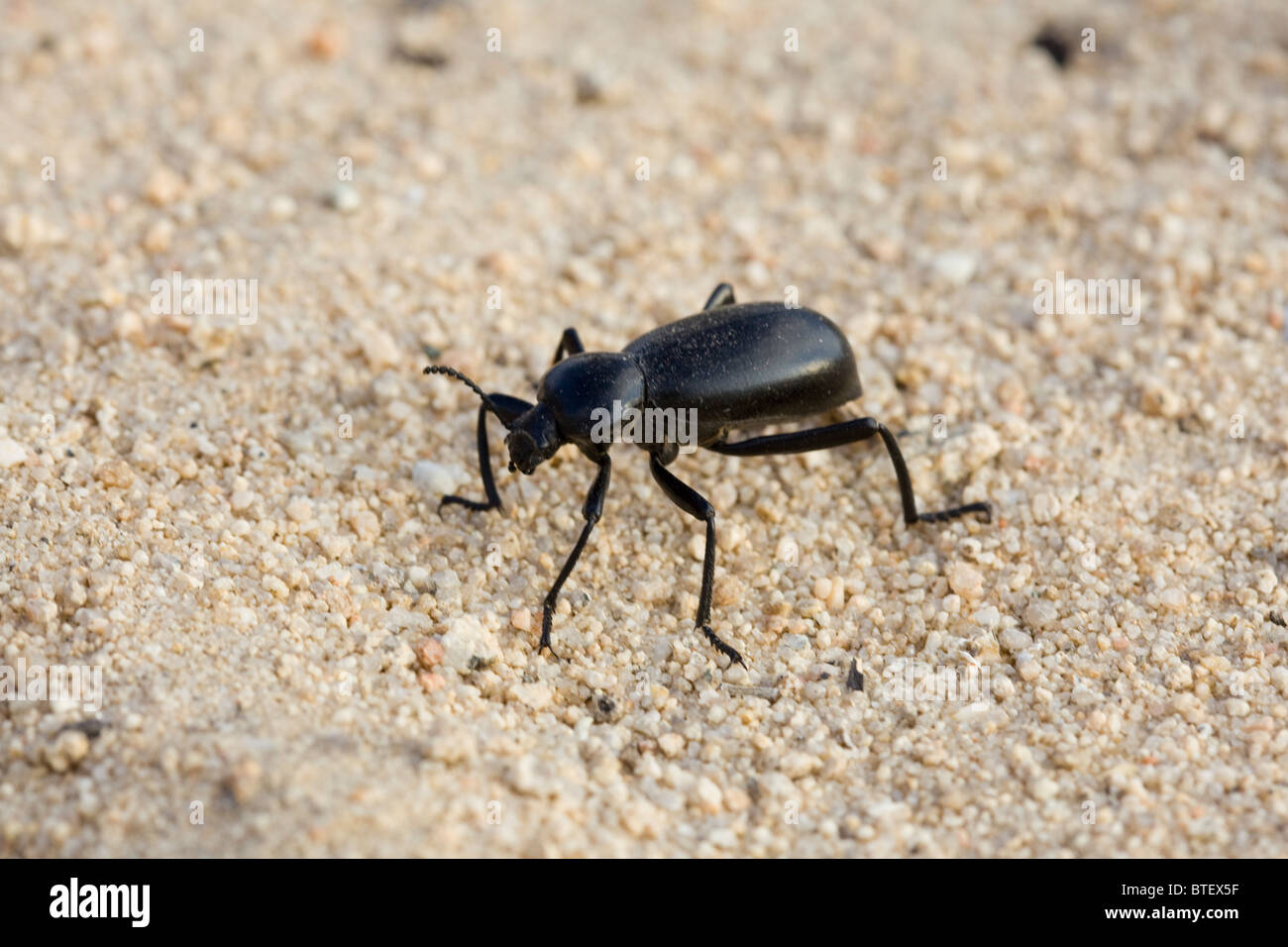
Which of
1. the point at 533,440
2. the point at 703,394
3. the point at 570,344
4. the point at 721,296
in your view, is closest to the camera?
the point at 533,440

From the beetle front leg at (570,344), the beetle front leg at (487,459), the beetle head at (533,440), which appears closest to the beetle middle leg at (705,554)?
the beetle head at (533,440)

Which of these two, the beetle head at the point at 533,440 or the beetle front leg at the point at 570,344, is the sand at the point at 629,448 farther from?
the beetle head at the point at 533,440

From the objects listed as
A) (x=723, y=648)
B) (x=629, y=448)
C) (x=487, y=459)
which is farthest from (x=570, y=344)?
(x=723, y=648)

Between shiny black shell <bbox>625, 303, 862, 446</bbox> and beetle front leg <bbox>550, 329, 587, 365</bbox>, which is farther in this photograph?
beetle front leg <bbox>550, 329, 587, 365</bbox>

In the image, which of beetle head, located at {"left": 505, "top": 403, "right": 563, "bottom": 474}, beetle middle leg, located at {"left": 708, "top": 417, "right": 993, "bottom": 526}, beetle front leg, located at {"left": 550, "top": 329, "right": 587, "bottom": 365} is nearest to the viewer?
beetle head, located at {"left": 505, "top": 403, "right": 563, "bottom": 474}

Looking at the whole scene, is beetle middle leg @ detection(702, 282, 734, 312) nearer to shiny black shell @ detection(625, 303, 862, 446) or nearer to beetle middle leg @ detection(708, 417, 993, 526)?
shiny black shell @ detection(625, 303, 862, 446)

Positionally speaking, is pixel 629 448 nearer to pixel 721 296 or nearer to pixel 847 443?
pixel 721 296

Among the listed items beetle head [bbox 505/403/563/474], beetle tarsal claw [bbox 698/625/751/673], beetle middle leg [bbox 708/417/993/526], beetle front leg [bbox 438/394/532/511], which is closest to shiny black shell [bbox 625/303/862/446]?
beetle middle leg [bbox 708/417/993/526]

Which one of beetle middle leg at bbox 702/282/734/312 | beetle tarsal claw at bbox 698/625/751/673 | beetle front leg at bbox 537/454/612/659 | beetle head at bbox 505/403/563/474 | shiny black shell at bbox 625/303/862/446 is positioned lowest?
beetle tarsal claw at bbox 698/625/751/673

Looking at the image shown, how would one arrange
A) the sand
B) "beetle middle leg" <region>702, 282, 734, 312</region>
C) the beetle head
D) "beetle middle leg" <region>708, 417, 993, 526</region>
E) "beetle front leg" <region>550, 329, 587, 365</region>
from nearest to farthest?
the sand < the beetle head < "beetle middle leg" <region>708, 417, 993, 526</region> < "beetle front leg" <region>550, 329, 587, 365</region> < "beetle middle leg" <region>702, 282, 734, 312</region>
